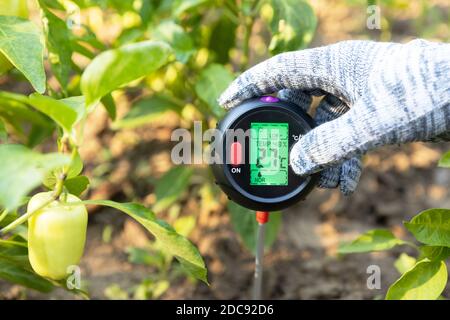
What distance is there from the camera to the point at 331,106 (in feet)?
4.01

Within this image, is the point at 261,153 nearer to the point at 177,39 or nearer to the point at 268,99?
the point at 268,99

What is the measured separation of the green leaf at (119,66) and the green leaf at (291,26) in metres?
0.48

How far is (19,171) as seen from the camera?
800mm

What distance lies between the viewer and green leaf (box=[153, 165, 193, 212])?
65.6 inches

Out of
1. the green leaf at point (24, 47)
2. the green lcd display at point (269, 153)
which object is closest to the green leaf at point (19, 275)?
the green leaf at point (24, 47)

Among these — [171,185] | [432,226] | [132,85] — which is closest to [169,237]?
[432,226]

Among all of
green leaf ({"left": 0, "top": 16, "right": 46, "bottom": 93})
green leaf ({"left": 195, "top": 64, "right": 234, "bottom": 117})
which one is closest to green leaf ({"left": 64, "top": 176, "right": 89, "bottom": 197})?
green leaf ({"left": 0, "top": 16, "right": 46, "bottom": 93})

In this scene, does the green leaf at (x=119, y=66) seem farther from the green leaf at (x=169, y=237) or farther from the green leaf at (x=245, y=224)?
the green leaf at (x=245, y=224)

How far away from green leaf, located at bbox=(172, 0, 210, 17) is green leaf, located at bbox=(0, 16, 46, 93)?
38 cm

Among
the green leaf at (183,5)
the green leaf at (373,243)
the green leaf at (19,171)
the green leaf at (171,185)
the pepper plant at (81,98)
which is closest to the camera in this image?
the green leaf at (19,171)

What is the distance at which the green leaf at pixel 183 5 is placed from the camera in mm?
1375

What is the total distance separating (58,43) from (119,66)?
395 millimetres
